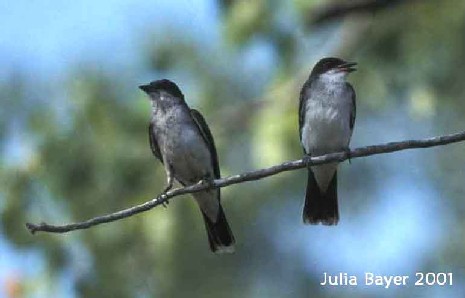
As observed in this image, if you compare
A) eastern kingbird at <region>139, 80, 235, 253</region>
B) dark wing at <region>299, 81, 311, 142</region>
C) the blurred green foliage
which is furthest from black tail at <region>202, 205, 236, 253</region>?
the blurred green foliage

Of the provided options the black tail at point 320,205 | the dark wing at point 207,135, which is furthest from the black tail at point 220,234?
the black tail at point 320,205

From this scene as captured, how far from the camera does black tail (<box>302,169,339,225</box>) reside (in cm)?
453

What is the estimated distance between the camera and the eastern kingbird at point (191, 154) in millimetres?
4582

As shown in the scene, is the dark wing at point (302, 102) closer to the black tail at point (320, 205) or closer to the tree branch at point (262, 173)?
the black tail at point (320, 205)

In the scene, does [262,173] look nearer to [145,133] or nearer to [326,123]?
[326,123]

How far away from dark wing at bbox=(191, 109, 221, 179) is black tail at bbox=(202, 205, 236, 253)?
0.47 ft

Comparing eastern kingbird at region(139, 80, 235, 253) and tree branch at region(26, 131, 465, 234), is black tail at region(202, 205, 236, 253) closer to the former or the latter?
eastern kingbird at region(139, 80, 235, 253)

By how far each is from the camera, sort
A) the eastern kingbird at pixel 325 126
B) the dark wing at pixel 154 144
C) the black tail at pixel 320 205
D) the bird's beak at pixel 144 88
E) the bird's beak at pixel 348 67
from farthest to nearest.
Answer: the eastern kingbird at pixel 325 126 → the black tail at pixel 320 205 → the dark wing at pixel 154 144 → the bird's beak at pixel 348 67 → the bird's beak at pixel 144 88

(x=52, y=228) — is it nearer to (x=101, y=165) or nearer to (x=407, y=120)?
(x=101, y=165)

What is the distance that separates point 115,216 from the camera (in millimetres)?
3484

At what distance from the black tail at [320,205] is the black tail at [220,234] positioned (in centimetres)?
28

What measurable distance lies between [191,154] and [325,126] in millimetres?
572

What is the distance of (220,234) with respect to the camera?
4.91m

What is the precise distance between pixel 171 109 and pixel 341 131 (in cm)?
90
